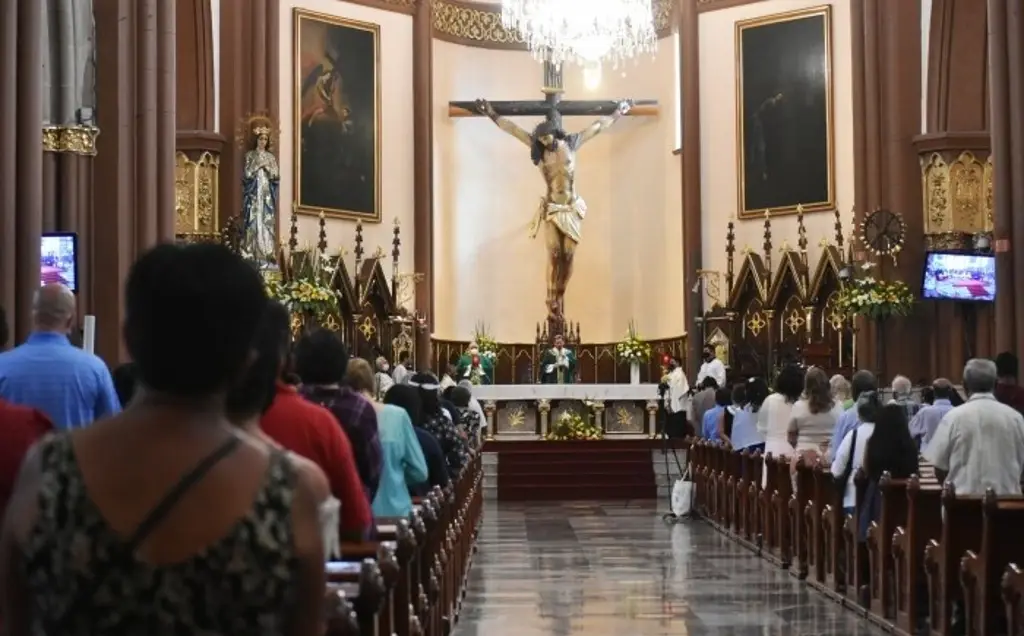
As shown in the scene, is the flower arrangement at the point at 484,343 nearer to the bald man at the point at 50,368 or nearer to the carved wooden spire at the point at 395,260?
the carved wooden spire at the point at 395,260

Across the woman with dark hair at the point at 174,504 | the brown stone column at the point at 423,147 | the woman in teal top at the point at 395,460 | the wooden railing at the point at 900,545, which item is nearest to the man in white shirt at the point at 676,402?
the brown stone column at the point at 423,147

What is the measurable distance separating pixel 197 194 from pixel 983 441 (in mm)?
15041

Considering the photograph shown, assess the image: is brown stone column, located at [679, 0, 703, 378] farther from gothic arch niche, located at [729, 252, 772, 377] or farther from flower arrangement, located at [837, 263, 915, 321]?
flower arrangement, located at [837, 263, 915, 321]

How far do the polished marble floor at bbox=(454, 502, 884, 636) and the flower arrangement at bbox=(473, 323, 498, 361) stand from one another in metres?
8.86

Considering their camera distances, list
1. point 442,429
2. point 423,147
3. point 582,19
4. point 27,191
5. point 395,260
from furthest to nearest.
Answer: point 423,147
point 395,260
point 582,19
point 27,191
point 442,429

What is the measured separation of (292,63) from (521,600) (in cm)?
1507

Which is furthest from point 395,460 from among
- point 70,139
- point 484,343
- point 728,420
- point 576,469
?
point 484,343

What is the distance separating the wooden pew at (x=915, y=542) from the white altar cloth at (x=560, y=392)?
13.6m

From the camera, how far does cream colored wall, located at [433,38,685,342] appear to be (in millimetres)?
27500

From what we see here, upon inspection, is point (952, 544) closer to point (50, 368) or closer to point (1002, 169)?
point (50, 368)

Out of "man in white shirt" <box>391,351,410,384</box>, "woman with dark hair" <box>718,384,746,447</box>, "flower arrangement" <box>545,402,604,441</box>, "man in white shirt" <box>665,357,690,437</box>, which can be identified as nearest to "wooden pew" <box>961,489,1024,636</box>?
"woman with dark hair" <box>718,384,746,447</box>

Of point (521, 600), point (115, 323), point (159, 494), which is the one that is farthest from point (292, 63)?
point (159, 494)

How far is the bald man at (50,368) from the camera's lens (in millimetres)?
6102

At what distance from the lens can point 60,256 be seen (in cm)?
1320
